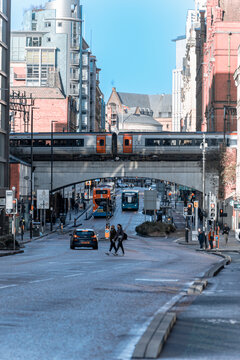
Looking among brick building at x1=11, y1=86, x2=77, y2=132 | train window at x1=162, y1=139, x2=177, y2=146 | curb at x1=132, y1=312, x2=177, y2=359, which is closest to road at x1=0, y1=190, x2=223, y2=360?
curb at x1=132, y1=312, x2=177, y2=359

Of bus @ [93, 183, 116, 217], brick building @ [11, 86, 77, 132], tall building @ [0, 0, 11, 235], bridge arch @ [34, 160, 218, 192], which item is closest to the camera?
tall building @ [0, 0, 11, 235]

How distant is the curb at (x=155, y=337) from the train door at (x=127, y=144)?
67.0 meters

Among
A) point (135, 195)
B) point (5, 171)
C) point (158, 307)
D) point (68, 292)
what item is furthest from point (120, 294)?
point (135, 195)

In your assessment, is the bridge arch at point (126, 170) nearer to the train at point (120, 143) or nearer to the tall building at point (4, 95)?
the train at point (120, 143)

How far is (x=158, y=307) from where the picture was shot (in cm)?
1248

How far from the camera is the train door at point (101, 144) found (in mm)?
77562

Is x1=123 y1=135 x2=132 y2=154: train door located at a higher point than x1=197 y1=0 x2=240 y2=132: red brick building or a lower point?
lower

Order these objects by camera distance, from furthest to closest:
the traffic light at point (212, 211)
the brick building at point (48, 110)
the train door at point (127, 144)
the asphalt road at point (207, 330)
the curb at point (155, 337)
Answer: the brick building at point (48, 110) → the train door at point (127, 144) → the traffic light at point (212, 211) → the asphalt road at point (207, 330) → the curb at point (155, 337)

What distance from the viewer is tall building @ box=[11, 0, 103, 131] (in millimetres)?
132500

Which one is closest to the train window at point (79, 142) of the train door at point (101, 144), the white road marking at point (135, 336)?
the train door at point (101, 144)

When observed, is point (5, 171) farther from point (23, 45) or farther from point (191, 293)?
point (23, 45)

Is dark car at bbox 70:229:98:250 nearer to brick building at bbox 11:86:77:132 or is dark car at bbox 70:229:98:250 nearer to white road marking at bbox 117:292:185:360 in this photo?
white road marking at bbox 117:292:185:360

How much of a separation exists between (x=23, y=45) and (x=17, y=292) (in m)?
128

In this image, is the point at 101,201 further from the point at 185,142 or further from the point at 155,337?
the point at 155,337
